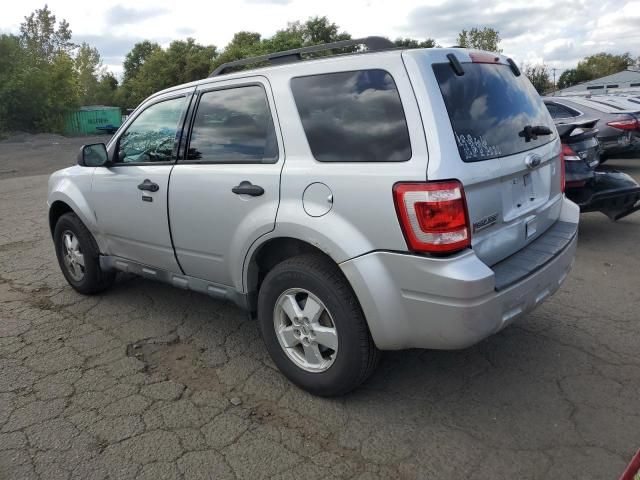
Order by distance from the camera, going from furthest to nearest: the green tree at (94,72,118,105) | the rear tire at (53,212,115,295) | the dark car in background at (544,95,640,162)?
the green tree at (94,72,118,105) → the dark car in background at (544,95,640,162) → the rear tire at (53,212,115,295)

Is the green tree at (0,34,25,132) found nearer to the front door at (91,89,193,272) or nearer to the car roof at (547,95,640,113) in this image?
the car roof at (547,95,640,113)

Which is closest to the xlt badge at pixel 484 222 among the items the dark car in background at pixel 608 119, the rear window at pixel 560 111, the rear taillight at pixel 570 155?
the rear taillight at pixel 570 155

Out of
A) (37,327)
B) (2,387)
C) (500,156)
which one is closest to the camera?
(500,156)

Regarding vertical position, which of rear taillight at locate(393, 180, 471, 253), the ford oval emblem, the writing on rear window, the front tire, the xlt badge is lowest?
the front tire

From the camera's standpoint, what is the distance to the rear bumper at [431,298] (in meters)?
2.48

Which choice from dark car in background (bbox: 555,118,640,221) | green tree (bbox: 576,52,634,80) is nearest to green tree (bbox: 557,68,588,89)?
green tree (bbox: 576,52,634,80)

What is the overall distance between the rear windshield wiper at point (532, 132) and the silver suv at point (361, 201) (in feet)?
0.07

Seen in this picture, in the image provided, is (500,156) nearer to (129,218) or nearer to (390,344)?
(390,344)

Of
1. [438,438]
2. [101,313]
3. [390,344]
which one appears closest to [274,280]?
[390,344]

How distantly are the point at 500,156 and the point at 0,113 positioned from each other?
111ft

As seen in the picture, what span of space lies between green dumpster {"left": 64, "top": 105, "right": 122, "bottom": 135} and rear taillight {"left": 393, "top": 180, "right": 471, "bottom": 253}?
38543 mm

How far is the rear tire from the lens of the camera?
459 cm

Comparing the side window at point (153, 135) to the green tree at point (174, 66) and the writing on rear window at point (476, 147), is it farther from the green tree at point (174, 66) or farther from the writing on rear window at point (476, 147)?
the green tree at point (174, 66)

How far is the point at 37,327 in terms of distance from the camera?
4230 millimetres
